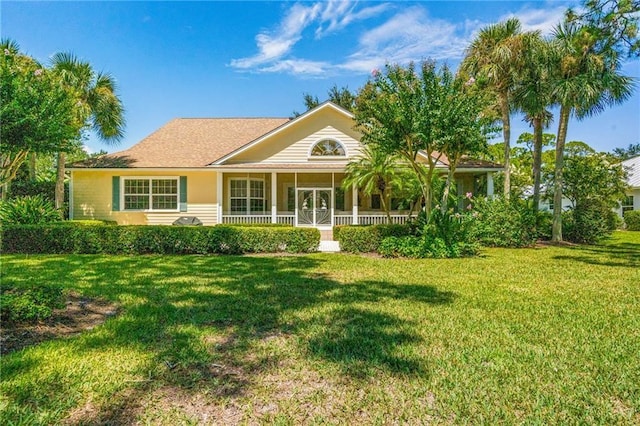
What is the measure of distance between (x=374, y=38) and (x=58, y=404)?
13542 millimetres

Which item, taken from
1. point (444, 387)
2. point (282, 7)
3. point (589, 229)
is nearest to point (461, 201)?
point (589, 229)

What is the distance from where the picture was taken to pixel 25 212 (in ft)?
43.9

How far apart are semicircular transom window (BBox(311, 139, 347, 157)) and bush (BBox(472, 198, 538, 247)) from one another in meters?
7.31

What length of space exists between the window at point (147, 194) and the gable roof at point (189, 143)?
0.97m

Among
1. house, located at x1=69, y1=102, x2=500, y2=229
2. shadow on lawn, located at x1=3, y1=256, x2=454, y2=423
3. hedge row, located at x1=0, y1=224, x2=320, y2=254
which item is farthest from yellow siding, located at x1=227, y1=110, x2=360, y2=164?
shadow on lawn, located at x1=3, y1=256, x2=454, y2=423

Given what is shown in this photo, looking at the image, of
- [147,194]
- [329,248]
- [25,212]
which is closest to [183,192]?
[147,194]

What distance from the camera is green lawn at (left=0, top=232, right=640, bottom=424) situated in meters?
2.73

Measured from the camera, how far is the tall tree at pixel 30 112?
8891 millimetres

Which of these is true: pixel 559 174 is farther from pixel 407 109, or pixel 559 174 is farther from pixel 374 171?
pixel 407 109

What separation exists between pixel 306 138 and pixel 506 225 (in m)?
9.71

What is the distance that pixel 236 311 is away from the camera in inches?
204

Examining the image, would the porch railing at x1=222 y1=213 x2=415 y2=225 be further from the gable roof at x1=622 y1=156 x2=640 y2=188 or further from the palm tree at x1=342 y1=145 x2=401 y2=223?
the gable roof at x1=622 y1=156 x2=640 y2=188

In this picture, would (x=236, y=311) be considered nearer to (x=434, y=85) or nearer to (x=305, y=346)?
(x=305, y=346)

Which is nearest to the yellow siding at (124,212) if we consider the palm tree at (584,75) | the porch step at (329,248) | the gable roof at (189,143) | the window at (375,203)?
the gable roof at (189,143)
